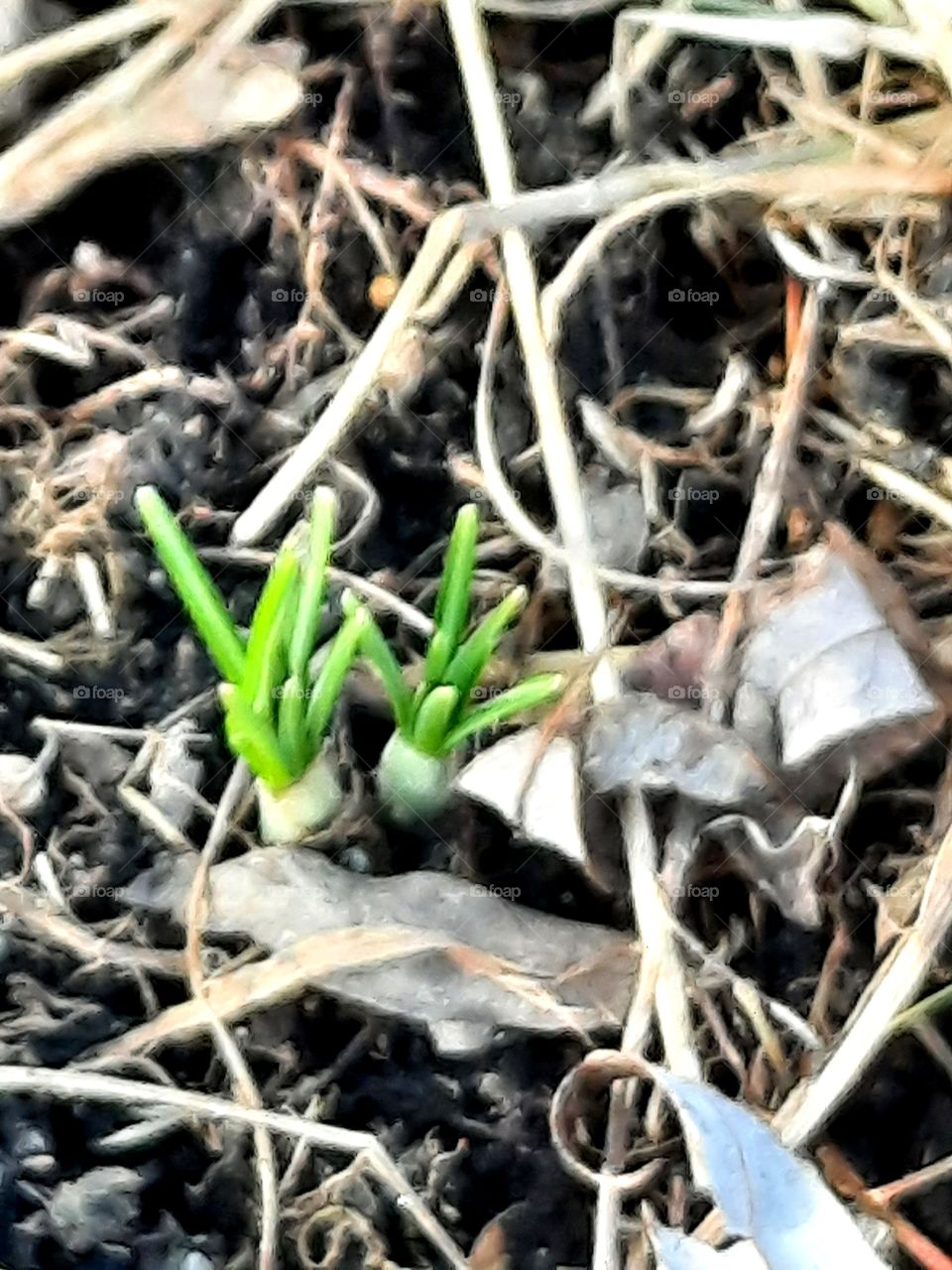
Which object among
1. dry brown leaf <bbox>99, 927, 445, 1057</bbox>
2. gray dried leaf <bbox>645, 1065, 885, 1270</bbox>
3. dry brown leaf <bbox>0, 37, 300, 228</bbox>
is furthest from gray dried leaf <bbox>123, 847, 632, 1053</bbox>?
dry brown leaf <bbox>0, 37, 300, 228</bbox>

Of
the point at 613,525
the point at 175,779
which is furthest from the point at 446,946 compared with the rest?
the point at 613,525

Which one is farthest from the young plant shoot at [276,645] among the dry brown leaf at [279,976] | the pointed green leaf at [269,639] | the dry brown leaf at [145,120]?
the dry brown leaf at [145,120]

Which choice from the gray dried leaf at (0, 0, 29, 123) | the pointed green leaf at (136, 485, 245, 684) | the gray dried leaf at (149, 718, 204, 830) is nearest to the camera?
the pointed green leaf at (136, 485, 245, 684)

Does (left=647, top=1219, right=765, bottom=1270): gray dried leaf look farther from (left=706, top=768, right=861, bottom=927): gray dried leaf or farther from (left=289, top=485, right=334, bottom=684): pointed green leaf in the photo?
(left=289, top=485, right=334, bottom=684): pointed green leaf

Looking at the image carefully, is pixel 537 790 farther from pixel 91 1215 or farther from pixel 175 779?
pixel 91 1215

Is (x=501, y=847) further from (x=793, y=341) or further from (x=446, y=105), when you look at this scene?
(x=446, y=105)

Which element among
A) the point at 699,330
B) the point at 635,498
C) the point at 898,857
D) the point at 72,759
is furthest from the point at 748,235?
the point at 72,759

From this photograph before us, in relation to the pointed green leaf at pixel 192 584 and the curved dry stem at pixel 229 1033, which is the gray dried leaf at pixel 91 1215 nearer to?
the curved dry stem at pixel 229 1033
